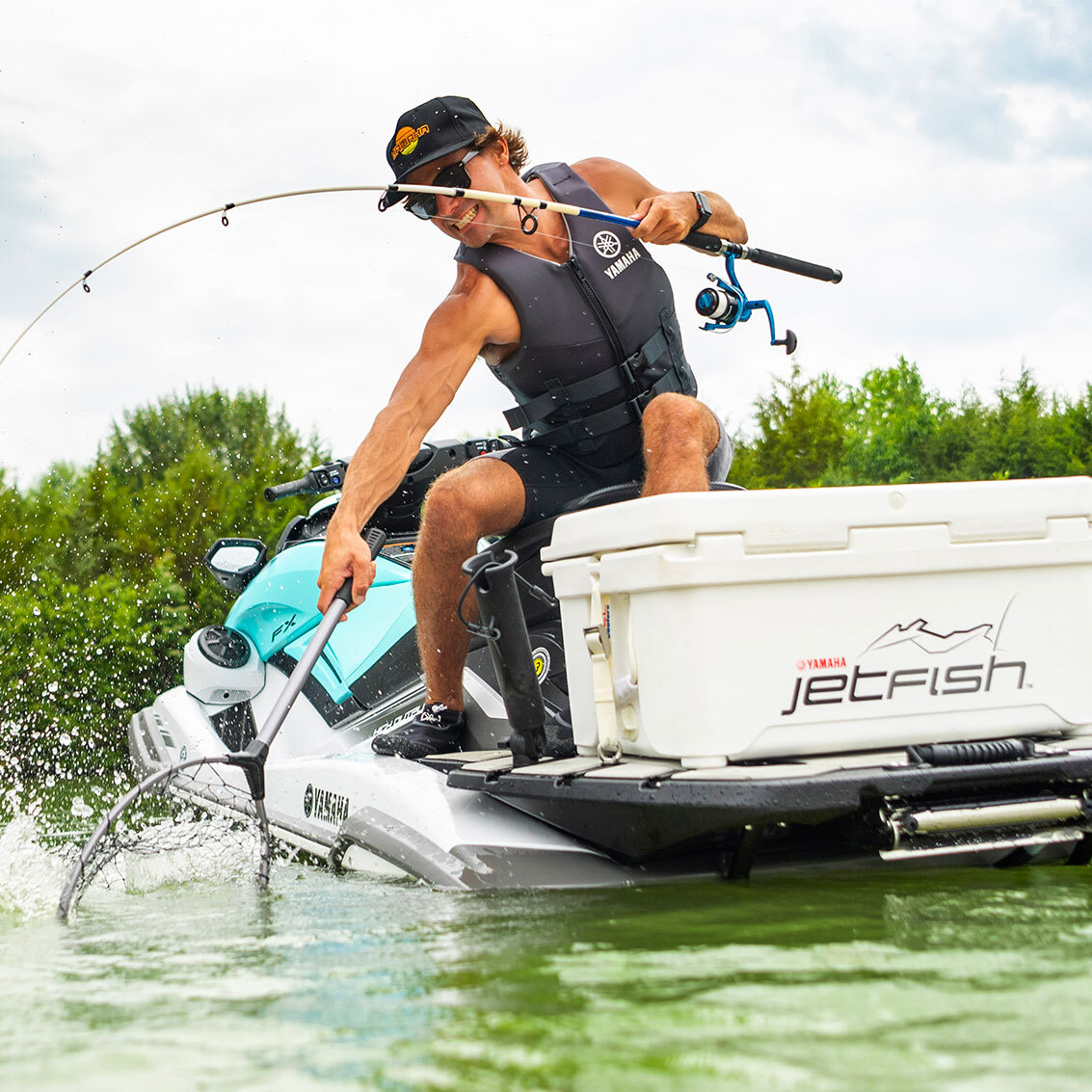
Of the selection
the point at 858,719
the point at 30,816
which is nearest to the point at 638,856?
the point at 858,719

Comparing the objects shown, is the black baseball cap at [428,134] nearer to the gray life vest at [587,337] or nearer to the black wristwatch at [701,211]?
the gray life vest at [587,337]

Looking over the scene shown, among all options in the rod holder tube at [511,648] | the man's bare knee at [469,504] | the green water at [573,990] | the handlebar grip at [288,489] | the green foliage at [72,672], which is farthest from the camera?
the green foliage at [72,672]

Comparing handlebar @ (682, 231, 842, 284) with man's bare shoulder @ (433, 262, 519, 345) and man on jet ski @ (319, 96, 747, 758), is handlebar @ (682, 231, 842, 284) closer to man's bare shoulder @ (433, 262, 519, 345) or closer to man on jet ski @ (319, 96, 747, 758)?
man on jet ski @ (319, 96, 747, 758)

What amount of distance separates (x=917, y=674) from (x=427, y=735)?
1307 millimetres

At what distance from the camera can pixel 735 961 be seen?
179cm

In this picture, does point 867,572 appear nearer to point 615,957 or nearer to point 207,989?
point 615,957

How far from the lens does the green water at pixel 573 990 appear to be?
1351 millimetres

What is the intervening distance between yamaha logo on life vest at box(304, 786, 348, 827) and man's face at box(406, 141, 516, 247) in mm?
1384

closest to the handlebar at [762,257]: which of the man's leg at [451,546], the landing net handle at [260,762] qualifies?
the man's leg at [451,546]

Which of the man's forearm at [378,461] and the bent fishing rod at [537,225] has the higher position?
the bent fishing rod at [537,225]

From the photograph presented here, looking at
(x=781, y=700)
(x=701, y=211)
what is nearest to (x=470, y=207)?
(x=701, y=211)

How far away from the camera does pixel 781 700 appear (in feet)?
7.25

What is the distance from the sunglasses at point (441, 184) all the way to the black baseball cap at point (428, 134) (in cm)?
3

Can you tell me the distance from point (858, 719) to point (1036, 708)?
39 cm
